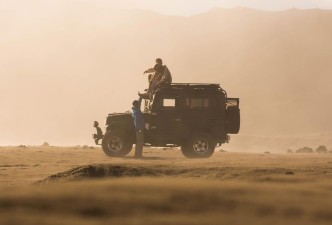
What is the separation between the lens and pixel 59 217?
4695 millimetres

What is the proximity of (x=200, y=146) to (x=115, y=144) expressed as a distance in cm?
250

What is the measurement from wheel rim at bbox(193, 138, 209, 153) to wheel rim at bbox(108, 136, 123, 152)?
7.20ft

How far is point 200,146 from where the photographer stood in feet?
67.3

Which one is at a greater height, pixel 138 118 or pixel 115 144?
pixel 138 118

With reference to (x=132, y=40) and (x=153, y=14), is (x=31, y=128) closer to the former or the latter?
(x=132, y=40)

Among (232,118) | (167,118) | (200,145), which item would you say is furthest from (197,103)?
(200,145)

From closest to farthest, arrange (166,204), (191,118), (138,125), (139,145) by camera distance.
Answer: (166,204) < (138,125) < (139,145) < (191,118)

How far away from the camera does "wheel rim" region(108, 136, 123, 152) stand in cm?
2088

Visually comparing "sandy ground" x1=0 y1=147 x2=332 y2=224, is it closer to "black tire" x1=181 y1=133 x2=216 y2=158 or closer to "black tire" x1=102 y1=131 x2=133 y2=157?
"black tire" x1=181 y1=133 x2=216 y2=158

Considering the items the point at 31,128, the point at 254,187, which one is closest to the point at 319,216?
the point at 254,187

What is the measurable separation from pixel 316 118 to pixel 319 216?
64756 mm

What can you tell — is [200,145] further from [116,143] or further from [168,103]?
[116,143]

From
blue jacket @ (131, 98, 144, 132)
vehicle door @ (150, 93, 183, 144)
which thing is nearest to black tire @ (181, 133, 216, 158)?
vehicle door @ (150, 93, 183, 144)

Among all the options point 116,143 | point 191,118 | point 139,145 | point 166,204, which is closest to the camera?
point 166,204
